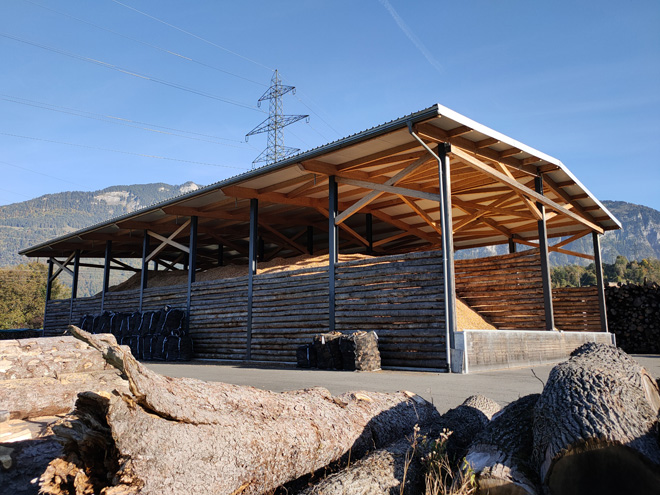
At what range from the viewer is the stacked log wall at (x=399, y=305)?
8.79 meters

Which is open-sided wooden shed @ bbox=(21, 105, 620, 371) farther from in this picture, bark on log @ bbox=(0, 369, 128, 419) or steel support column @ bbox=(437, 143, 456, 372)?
bark on log @ bbox=(0, 369, 128, 419)

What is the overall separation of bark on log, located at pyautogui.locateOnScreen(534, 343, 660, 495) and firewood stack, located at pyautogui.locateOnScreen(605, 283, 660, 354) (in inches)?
694

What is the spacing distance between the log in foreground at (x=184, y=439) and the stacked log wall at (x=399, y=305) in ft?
20.4

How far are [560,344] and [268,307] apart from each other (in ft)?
24.2

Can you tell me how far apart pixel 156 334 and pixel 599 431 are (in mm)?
13727

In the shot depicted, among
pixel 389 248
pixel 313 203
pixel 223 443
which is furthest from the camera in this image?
pixel 389 248

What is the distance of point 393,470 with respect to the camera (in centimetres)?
242

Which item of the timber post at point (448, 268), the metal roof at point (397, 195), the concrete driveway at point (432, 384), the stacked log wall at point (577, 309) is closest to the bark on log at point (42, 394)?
the concrete driveway at point (432, 384)

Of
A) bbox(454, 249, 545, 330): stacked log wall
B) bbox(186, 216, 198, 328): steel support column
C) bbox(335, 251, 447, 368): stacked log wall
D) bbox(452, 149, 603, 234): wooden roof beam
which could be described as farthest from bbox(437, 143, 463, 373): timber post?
bbox(186, 216, 198, 328): steel support column

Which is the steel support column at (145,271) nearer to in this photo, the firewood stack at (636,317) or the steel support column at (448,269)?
the steel support column at (448,269)

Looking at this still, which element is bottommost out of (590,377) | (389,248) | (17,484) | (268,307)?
(17,484)

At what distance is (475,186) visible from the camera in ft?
42.0

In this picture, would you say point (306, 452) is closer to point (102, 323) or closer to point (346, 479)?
point (346, 479)

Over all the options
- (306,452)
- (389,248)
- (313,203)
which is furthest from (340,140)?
(389,248)
